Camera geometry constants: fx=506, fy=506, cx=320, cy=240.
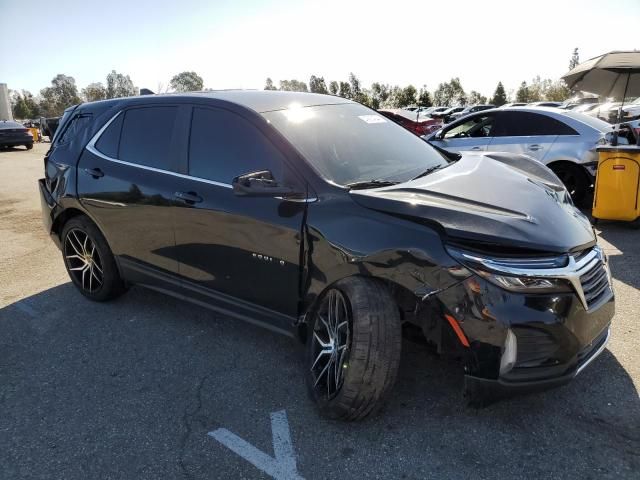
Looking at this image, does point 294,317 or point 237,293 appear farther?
point 237,293

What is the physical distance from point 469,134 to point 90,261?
5855 millimetres

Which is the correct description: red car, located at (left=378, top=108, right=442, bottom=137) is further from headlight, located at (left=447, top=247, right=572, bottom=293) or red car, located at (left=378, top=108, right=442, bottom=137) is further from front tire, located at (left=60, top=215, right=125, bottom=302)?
headlight, located at (left=447, top=247, right=572, bottom=293)

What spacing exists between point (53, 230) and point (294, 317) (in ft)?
9.44

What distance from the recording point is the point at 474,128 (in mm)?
7828

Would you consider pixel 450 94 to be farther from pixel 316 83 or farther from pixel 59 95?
pixel 59 95

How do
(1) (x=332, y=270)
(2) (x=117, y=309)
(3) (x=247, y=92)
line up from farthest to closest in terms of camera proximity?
(2) (x=117, y=309)
(3) (x=247, y=92)
(1) (x=332, y=270)

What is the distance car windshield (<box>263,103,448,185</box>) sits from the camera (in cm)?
308

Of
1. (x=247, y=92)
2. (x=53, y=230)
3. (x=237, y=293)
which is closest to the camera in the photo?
(x=237, y=293)

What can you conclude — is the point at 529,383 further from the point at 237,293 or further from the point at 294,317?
the point at 237,293

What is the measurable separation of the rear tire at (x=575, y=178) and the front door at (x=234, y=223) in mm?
→ 5429

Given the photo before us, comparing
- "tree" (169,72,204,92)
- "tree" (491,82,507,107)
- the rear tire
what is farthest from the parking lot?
"tree" (491,82,507,107)

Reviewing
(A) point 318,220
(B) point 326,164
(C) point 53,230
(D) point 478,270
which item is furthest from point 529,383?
(C) point 53,230

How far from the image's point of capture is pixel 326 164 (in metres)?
3.04

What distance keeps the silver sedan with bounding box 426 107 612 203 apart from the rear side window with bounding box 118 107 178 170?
17.2ft
